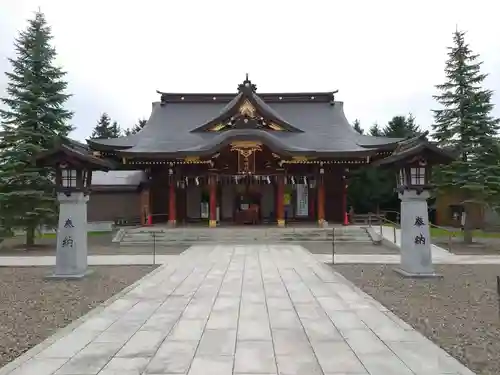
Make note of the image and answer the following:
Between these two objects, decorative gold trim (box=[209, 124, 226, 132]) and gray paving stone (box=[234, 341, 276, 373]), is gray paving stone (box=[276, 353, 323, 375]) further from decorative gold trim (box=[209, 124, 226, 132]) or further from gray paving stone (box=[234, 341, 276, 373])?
decorative gold trim (box=[209, 124, 226, 132])

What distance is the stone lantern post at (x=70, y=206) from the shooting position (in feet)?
36.1

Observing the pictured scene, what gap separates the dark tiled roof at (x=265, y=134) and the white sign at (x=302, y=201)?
2611 millimetres

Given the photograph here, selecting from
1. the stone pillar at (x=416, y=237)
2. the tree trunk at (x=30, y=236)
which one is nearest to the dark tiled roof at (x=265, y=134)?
the tree trunk at (x=30, y=236)

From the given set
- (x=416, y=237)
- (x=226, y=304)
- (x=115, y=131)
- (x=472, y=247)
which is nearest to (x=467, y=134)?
(x=472, y=247)

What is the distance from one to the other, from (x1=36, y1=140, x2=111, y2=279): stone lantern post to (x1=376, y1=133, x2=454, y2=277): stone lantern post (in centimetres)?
772

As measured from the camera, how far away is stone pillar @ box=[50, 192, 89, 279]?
11000 millimetres

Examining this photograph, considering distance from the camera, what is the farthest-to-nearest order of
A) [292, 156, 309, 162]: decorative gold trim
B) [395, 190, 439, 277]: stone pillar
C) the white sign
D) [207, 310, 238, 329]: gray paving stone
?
1. the white sign
2. [292, 156, 309, 162]: decorative gold trim
3. [395, 190, 439, 277]: stone pillar
4. [207, 310, 238, 329]: gray paving stone

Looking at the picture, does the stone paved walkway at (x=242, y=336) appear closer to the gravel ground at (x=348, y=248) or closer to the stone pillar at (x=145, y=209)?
the gravel ground at (x=348, y=248)

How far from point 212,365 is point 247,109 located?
19.7m

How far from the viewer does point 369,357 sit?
16.8ft

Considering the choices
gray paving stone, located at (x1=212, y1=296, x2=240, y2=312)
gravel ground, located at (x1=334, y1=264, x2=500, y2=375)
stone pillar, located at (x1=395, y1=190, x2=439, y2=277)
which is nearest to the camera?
gravel ground, located at (x1=334, y1=264, x2=500, y2=375)

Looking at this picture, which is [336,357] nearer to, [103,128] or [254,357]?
[254,357]

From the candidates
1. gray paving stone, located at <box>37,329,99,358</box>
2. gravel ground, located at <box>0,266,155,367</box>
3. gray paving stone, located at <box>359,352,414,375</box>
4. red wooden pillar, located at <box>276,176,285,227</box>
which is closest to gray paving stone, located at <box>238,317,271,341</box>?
gray paving stone, located at <box>359,352,414,375</box>

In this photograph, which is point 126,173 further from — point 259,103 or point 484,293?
point 484,293
